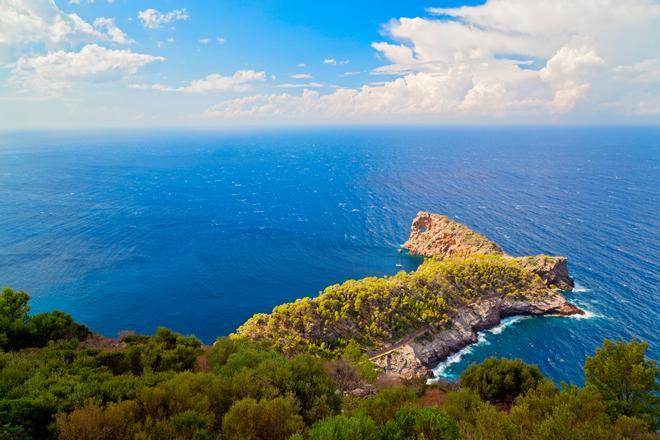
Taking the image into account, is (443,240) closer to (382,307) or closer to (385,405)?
(382,307)

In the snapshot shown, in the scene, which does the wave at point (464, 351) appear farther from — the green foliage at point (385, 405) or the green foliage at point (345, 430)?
the green foliage at point (345, 430)

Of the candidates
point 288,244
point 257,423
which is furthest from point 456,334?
point 288,244

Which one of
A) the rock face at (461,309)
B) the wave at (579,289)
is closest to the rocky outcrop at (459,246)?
the rock face at (461,309)

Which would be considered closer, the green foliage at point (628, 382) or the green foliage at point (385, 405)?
the green foliage at point (385, 405)

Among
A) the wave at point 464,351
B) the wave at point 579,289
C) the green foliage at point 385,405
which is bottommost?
the wave at point 464,351

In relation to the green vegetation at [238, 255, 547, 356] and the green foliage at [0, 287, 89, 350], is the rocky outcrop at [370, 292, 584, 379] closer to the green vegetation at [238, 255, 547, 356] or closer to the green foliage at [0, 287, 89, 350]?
the green vegetation at [238, 255, 547, 356]

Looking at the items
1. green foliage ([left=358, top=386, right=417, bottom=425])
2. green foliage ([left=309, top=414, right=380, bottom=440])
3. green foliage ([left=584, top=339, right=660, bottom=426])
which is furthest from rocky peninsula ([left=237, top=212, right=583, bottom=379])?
green foliage ([left=309, top=414, right=380, bottom=440])
